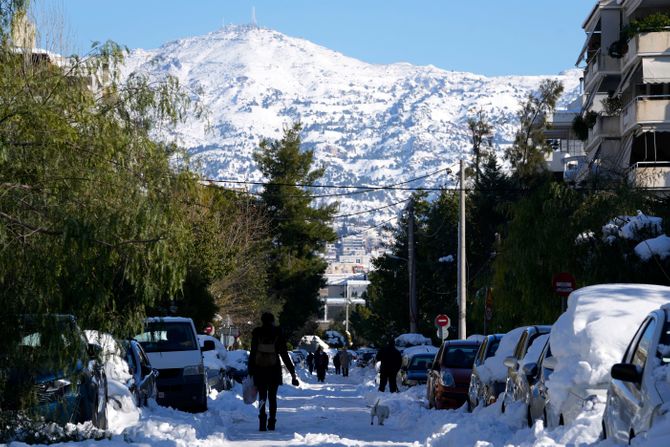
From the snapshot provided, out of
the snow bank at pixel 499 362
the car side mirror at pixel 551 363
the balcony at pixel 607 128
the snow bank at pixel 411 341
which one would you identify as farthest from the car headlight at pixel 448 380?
the snow bank at pixel 411 341

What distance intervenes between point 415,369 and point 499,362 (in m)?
16.5

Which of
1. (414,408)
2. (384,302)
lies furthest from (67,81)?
(384,302)

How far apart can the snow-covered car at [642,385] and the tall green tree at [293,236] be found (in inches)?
2836

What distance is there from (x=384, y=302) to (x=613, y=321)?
65083 millimetres

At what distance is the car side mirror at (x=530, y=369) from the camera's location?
1653 cm

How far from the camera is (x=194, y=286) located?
155ft

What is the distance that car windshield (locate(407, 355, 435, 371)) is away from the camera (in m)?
37.8

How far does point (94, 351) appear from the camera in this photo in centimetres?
1428

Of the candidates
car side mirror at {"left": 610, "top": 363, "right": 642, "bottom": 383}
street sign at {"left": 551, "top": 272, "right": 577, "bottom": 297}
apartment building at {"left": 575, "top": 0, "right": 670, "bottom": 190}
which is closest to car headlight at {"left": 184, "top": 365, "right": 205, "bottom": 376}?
street sign at {"left": 551, "top": 272, "right": 577, "bottom": 297}

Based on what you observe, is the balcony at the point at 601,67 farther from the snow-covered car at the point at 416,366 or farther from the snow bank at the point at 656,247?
the snow bank at the point at 656,247

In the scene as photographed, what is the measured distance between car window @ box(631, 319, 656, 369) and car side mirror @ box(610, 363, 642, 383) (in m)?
0.40

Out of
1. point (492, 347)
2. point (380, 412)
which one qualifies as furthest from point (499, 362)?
point (492, 347)

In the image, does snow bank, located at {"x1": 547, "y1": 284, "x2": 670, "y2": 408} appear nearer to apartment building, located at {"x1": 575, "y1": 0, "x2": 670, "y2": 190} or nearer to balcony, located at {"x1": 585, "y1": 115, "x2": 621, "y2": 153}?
apartment building, located at {"x1": 575, "y1": 0, "x2": 670, "y2": 190}

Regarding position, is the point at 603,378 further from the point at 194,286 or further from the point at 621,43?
the point at 621,43
